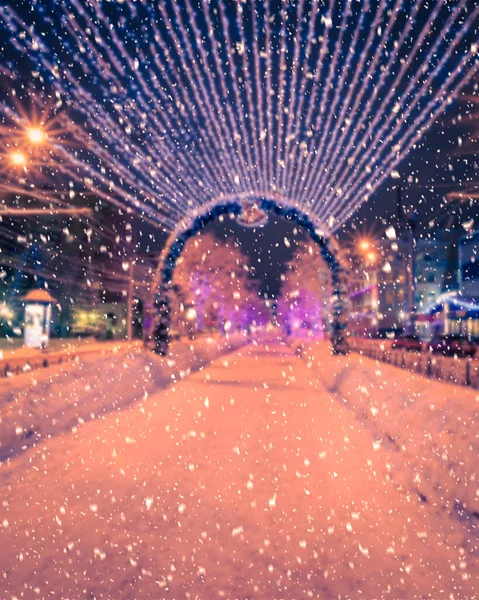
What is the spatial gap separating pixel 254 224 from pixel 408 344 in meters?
19.6

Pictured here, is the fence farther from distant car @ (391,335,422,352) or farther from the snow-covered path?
distant car @ (391,335,422,352)

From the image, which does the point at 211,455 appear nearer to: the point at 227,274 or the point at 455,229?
the point at 227,274

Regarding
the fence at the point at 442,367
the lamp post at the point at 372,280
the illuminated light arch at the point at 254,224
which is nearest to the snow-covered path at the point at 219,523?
the fence at the point at 442,367

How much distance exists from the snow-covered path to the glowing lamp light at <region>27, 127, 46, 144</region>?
23.0ft

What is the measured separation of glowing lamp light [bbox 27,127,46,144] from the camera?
37.8 ft

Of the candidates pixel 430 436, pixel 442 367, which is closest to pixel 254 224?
pixel 442 367

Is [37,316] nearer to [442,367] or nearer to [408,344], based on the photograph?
[442,367]

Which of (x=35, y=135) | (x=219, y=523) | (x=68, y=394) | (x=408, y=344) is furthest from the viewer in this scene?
(x=408, y=344)

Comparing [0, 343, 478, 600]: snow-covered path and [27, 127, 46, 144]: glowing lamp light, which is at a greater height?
[27, 127, 46, 144]: glowing lamp light

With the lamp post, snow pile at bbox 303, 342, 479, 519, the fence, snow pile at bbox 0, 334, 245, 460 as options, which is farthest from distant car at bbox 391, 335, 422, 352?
the lamp post

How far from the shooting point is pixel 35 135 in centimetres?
1164

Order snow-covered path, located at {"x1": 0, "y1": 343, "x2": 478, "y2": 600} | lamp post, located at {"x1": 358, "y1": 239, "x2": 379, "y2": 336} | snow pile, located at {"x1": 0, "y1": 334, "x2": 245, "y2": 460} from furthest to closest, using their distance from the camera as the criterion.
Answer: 1. lamp post, located at {"x1": 358, "y1": 239, "x2": 379, "y2": 336}
2. snow pile, located at {"x1": 0, "y1": 334, "x2": 245, "y2": 460}
3. snow-covered path, located at {"x1": 0, "y1": 343, "x2": 478, "y2": 600}

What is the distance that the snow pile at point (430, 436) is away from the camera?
5.30 m

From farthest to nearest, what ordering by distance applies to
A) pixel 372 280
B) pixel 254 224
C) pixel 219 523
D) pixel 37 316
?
pixel 372 280, pixel 37 316, pixel 254 224, pixel 219 523
